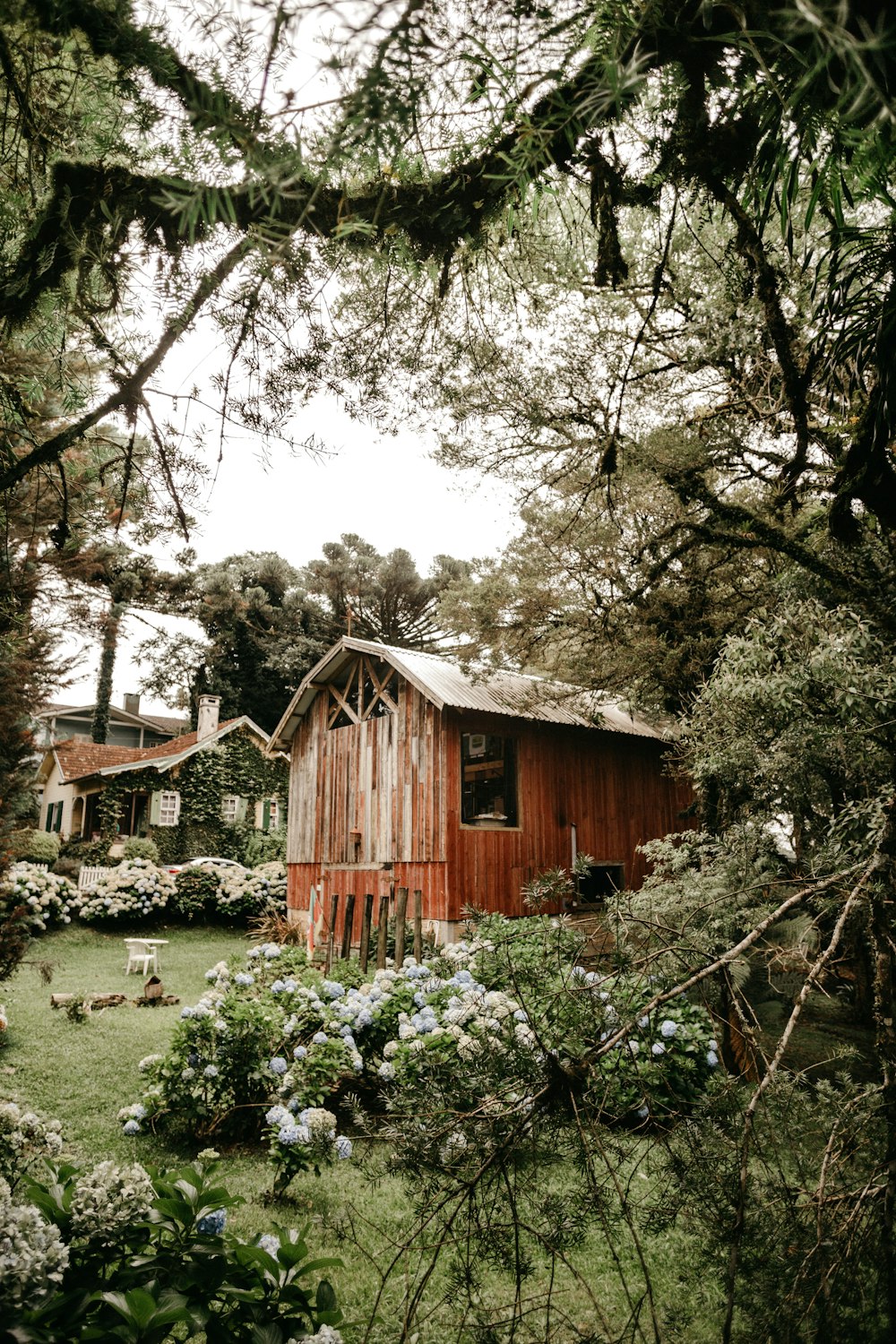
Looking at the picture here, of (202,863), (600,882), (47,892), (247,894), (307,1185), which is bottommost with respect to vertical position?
(307,1185)

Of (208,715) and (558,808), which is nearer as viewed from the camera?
(558,808)

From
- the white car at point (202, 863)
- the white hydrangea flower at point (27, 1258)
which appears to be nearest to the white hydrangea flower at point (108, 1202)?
the white hydrangea flower at point (27, 1258)

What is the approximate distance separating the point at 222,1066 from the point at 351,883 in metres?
9.66

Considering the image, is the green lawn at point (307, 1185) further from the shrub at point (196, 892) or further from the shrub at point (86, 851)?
the shrub at point (86, 851)

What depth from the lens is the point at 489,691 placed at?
13.5 metres

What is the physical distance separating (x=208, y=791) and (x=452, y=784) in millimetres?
13611

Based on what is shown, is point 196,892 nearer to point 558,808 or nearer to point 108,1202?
point 558,808

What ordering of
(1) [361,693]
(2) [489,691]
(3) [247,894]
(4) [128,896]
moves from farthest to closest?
(3) [247,894], (4) [128,896], (1) [361,693], (2) [489,691]

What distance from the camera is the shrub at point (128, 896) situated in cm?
1784

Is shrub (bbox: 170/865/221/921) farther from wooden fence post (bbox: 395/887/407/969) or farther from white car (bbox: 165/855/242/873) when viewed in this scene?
wooden fence post (bbox: 395/887/407/969)

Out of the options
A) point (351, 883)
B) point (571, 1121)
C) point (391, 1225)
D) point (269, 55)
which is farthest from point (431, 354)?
point (351, 883)

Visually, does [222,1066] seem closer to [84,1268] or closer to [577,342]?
[84,1268]

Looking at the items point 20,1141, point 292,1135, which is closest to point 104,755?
point 292,1135

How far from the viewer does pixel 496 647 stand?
10750mm
